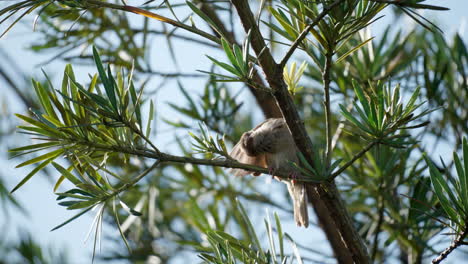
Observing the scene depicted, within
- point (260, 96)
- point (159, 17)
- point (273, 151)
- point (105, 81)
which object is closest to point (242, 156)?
point (273, 151)

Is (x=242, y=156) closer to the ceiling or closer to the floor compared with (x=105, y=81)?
closer to the floor

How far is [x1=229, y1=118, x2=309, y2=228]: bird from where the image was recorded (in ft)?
6.15

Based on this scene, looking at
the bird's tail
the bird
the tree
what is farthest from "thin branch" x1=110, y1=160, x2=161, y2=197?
the bird's tail

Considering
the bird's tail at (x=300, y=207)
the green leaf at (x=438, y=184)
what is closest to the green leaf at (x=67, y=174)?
the green leaf at (x=438, y=184)

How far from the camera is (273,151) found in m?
2.08

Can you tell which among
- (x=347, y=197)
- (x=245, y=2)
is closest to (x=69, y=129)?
(x=245, y=2)

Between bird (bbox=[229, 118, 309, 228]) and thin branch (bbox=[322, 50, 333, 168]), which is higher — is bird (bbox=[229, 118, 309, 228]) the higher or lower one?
the lower one

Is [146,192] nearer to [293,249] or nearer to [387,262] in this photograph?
[387,262]

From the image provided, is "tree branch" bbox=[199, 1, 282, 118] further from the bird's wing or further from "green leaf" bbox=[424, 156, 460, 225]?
"green leaf" bbox=[424, 156, 460, 225]

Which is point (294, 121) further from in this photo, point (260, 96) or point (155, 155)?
point (260, 96)

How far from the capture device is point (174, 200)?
2.61 m

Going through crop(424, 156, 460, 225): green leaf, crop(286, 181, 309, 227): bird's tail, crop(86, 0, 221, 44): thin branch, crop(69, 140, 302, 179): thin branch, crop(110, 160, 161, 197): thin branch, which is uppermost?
crop(86, 0, 221, 44): thin branch

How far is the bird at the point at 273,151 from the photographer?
1873mm

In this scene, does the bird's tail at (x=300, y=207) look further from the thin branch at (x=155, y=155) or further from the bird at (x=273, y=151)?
the thin branch at (x=155, y=155)
